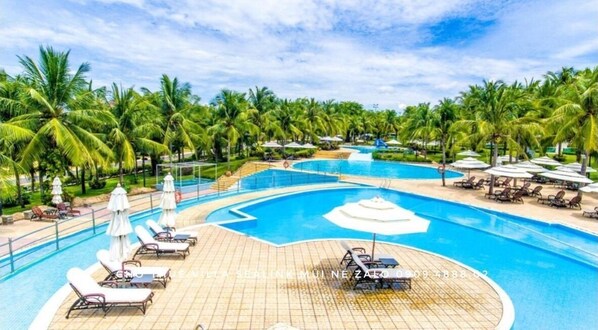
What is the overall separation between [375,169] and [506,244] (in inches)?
Answer: 869

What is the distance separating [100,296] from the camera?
21.8 feet

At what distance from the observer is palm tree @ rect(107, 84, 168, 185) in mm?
20141

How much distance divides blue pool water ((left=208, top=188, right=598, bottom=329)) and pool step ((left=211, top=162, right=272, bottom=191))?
4.61m

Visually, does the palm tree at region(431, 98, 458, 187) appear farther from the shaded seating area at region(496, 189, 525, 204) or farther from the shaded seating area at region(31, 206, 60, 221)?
the shaded seating area at region(31, 206, 60, 221)

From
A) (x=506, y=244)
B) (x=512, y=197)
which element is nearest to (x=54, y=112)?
(x=506, y=244)

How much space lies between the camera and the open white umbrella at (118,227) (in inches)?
284

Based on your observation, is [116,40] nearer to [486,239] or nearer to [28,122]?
[28,122]

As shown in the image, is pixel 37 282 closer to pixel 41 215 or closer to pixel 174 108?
pixel 41 215

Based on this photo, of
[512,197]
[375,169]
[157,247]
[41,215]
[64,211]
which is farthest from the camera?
[375,169]

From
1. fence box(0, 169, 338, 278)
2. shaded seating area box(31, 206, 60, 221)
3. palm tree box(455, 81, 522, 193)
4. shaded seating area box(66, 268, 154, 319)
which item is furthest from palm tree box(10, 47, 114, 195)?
palm tree box(455, 81, 522, 193)

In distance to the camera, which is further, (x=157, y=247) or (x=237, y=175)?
(x=237, y=175)

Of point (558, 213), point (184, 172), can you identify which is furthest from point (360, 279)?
point (184, 172)

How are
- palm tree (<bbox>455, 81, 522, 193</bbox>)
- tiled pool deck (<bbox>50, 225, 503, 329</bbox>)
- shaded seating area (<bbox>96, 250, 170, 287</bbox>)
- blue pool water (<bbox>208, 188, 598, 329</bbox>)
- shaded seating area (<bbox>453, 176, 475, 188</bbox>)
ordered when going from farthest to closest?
1. shaded seating area (<bbox>453, 176, 475, 188</bbox>)
2. palm tree (<bbox>455, 81, 522, 193</bbox>)
3. blue pool water (<bbox>208, 188, 598, 329</bbox>)
4. shaded seating area (<bbox>96, 250, 170, 287</bbox>)
5. tiled pool deck (<bbox>50, 225, 503, 329</bbox>)

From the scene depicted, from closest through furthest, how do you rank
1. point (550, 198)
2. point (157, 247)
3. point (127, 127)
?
1. point (157, 247)
2. point (550, 198)
3. point (127, 127)
